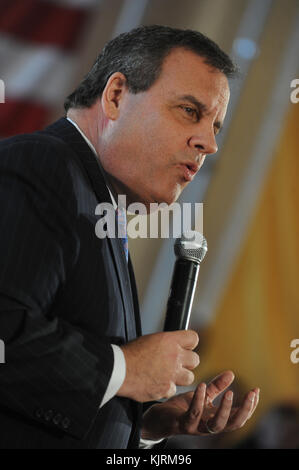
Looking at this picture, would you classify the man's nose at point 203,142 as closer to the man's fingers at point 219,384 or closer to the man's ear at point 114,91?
the man's ear at point 114,91

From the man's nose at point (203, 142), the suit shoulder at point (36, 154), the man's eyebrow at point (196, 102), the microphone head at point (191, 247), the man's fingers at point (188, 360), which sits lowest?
the man's fingers at point (188, 360)

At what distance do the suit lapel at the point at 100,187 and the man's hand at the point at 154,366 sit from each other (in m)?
0.09

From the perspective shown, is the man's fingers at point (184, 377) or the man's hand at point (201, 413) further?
the man's hand at point (201, 413)

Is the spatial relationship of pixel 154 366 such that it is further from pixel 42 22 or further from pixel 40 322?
pixel 42 22

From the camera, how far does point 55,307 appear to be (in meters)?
0.99

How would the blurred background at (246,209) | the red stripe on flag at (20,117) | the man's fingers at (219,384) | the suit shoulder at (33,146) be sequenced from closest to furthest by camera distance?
the suit shoulder at (33,146) → the man's fingers at (219,384) → the red stripe on flag at (20,117) → the blurred background at (246,209)

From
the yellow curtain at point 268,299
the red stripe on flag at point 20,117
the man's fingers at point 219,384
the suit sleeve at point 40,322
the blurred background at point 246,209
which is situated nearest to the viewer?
the suit sleeve at point 40,322

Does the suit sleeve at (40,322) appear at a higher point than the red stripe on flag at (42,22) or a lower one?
lower

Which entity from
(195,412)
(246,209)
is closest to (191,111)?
(195,412)

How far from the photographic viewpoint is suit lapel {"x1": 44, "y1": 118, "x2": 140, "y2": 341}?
1078 millimetres

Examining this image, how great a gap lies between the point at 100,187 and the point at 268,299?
9.37 feet

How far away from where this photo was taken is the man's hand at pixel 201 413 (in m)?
1.18

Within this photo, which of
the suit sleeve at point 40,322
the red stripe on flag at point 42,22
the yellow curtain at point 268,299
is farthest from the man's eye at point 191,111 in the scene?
the yellow curtain at point 268,299

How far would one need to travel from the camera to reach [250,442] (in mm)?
2658
